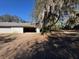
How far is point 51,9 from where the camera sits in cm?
2038

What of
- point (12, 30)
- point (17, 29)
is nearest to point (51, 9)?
point (17, 29)

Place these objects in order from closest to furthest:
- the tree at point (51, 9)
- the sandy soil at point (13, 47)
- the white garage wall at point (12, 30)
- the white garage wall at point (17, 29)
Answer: the sandy soil at point (13, 47)
the tree at point (51, 9)
the white garage wall at point (12, 30)
the white garage wall at point (17, 29)

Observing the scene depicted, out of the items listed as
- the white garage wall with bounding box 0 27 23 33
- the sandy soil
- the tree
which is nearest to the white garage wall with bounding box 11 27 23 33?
the white garage wall with bounding box 0 27 23 33

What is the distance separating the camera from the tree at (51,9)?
19.9 metres

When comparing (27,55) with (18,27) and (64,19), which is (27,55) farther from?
(18,27)

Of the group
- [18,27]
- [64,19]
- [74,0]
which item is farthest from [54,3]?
[18,27]

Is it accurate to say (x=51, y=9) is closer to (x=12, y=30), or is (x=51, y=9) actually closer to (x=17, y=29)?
(x=17, y=29)

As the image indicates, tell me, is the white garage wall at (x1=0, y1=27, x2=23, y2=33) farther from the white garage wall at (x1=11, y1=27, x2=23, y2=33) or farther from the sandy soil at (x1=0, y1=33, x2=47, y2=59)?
the sandy soil at (x1=0, y1=33, x2=47, y2=59)

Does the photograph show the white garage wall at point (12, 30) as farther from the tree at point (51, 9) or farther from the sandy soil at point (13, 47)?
the sandy soil at point (13, 47)

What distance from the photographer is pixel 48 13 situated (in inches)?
810

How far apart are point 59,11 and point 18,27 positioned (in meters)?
16.4

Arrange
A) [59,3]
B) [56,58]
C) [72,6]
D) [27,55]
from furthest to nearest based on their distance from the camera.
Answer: [72,6]
[59,3]
[27,55]
[56,58]

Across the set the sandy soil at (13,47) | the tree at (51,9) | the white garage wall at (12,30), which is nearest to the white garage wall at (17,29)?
the white garage wall at (12,30)

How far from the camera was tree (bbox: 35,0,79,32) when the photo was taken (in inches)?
784
